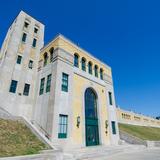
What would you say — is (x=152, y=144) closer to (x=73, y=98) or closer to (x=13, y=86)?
(x=73, y=98)

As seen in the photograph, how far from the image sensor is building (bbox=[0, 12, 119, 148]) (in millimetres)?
16016

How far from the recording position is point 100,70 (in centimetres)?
2533

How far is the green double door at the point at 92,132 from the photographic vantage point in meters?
18.2

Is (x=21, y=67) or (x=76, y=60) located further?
(x=76, y=60)

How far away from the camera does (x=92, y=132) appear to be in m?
19.1

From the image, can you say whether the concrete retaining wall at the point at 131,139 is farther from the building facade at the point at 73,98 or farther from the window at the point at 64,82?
the window at the point at 64,82

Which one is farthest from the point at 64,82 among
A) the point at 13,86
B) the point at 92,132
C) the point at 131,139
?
the point at 131,139

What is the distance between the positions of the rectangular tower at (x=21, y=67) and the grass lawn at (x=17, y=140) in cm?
410

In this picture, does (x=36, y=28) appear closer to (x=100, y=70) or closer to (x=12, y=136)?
(x=100, y=70)

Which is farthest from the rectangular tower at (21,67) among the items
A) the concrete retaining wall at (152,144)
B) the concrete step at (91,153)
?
the concrete retaining wall at (152,144)

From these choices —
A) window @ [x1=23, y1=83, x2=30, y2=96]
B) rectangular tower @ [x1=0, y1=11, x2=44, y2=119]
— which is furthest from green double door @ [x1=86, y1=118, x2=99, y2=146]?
window @ [x1=23, y1=83, x2=30, y2=96]

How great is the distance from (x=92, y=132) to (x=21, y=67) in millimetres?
12829

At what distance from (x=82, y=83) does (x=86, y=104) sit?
2.94 m

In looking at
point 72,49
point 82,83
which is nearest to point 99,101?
point 82,83
